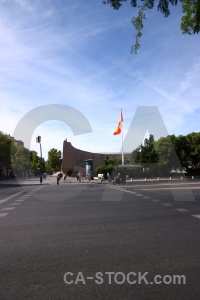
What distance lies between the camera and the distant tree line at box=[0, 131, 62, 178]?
185ft

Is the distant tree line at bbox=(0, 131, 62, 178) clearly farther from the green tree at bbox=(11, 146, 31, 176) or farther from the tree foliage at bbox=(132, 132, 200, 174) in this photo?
the tree foliage at bbox=(132, 132, 200, 174)

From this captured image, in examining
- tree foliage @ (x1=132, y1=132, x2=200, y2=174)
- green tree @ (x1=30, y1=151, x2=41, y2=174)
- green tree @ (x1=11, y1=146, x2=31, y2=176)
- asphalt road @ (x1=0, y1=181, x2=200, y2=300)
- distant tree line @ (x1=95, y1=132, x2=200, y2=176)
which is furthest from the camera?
green tree @ (x1=30, y1=151, x2=41, y2=174)

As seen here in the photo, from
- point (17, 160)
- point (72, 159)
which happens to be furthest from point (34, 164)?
point (72, 159)

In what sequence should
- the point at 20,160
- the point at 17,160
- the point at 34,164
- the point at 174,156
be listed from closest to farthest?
the point at 174,156 → the point at 17,160 → the point at 20,160 → the point at 34,164

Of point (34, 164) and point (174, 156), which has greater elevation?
point (34, 164)

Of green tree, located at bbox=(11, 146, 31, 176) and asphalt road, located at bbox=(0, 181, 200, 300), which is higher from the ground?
green tree, located at bbox=(11, 146, 31, 176)

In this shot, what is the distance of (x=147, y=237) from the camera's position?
6.11 m

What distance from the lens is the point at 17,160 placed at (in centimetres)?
8069

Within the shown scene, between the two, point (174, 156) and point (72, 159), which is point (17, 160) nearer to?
point (72, 159)

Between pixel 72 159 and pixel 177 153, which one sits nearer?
pixel 177 153

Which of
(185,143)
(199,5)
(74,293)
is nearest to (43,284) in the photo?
(74,293)

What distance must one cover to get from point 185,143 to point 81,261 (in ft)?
170

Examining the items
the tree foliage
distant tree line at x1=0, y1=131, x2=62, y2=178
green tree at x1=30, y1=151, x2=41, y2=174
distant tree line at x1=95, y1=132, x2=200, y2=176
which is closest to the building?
distant tree line at x1=0, y1=131, x2=62, y2=178

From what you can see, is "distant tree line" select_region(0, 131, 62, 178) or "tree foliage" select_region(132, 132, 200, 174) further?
"distant tree line" select_region(0, 131, 62, 178)
